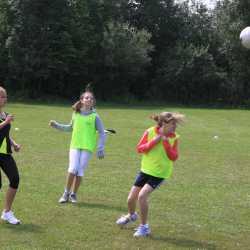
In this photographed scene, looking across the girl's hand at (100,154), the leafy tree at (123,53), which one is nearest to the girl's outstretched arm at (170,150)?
the girl's hand at (100,154)

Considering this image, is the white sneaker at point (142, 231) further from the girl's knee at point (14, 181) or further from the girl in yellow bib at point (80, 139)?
the girl in yellow bib at point (80, 139)

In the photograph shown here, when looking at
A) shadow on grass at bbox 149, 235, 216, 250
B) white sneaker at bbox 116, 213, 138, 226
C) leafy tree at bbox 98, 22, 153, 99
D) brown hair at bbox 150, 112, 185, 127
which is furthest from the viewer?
leafy tree at bbox 98, 22, 153, 99

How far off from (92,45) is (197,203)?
127 ft

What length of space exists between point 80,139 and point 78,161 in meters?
0.36

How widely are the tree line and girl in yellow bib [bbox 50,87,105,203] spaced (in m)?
35.2

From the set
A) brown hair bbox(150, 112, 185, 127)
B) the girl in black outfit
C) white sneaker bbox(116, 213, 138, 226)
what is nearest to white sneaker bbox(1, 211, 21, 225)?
the girl in black outfit

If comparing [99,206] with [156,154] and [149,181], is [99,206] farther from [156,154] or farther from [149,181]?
[156,154]

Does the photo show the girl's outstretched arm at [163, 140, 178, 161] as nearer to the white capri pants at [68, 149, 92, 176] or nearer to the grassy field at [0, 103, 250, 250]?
the grassy field at [0, 103, 250, 250]

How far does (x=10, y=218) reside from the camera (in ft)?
22.6

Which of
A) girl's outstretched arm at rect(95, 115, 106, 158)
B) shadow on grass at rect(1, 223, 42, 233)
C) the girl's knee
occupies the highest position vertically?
girl's outstretched arm at rect(95, 115, 106, 158)

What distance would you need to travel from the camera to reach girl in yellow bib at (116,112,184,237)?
255 inches

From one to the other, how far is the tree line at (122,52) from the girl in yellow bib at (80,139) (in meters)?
35.2

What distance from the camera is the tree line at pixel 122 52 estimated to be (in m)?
43.8

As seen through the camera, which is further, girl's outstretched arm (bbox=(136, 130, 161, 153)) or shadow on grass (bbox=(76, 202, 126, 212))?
shadow on grass (bbox=(76, 202, 126, 212))
